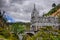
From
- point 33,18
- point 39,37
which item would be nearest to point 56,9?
point 33,18

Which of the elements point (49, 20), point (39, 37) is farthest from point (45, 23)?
point (39, 37)

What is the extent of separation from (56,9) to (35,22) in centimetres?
4425

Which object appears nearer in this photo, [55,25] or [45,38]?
[45,38]

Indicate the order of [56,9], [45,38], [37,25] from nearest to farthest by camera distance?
1. [45,38]
2. [37,25]
3. [56,9]

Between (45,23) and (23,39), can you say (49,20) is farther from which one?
(23,39)

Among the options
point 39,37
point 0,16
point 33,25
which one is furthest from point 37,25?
point 39,37

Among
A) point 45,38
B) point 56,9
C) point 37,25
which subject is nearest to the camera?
point 45,38

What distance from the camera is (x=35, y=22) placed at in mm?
92062

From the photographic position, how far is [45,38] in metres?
51.8

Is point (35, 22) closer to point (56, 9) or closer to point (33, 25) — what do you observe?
point (33, 25)

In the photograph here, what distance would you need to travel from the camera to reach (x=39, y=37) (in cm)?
5356

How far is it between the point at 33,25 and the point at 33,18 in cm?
346

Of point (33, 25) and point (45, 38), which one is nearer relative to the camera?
point (45, 38)

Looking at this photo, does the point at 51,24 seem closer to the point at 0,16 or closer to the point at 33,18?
the point at 33,18
